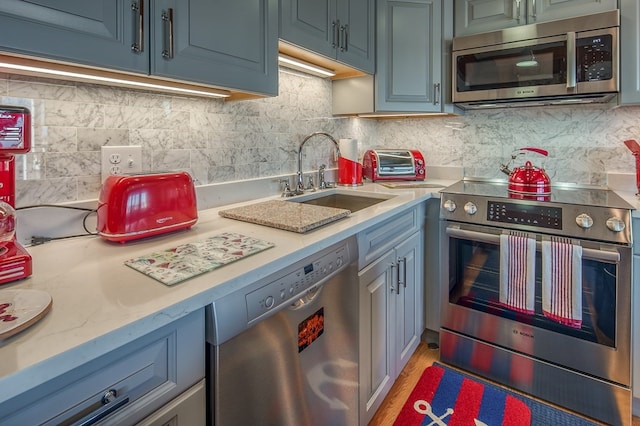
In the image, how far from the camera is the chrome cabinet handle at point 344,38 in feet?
5.60

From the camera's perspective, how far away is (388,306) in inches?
61.8

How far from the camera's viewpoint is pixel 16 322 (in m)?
0.53

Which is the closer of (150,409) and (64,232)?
(150,409)

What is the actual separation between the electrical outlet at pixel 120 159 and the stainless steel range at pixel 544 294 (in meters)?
1.45

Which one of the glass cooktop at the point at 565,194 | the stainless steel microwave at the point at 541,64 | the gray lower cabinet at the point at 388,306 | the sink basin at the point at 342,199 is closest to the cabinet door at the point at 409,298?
the gray lower cabinet at the point at 388,306

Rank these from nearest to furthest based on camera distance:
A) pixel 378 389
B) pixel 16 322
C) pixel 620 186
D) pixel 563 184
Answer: pixel 16 322 < pixel 378 389 < pixel 620 186 < pixel 563 184

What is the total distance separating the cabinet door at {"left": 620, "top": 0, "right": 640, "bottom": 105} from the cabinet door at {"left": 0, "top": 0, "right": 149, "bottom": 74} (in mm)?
2026

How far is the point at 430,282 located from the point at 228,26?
162cm

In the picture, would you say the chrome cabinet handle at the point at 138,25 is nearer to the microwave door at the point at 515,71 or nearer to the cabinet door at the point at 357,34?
the cabinet door at the point at 357,34

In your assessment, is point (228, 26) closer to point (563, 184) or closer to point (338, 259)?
point (338, 259)

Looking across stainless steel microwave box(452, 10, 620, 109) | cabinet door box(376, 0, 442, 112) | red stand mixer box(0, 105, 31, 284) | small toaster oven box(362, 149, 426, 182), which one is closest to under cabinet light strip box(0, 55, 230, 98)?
red stand mixer box(0, 105, 31, 284)

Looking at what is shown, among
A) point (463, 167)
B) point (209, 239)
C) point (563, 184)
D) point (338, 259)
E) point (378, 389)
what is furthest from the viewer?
point (463, 167)

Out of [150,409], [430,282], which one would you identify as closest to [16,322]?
[150,409]

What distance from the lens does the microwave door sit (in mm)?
1784
